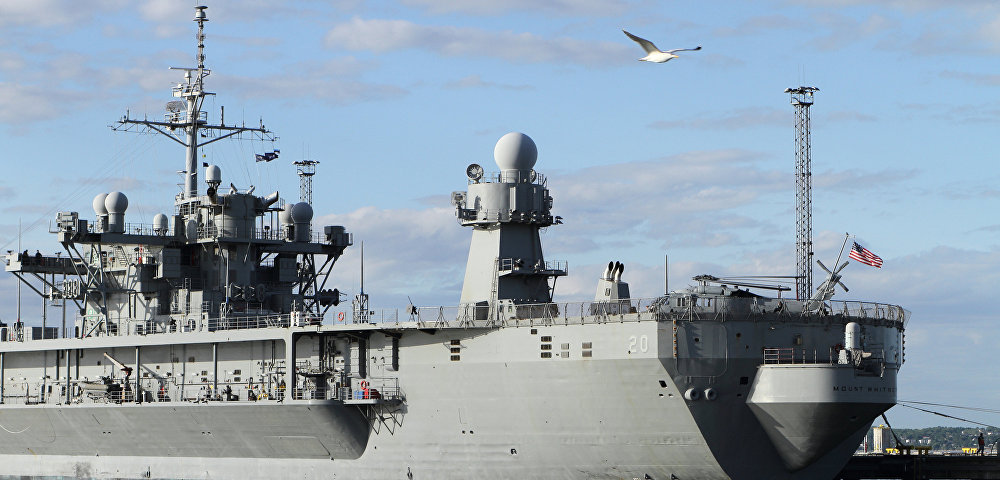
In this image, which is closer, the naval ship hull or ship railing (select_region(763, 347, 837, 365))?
the naval ship hull

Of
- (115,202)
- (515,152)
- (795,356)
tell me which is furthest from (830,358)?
(115,202)

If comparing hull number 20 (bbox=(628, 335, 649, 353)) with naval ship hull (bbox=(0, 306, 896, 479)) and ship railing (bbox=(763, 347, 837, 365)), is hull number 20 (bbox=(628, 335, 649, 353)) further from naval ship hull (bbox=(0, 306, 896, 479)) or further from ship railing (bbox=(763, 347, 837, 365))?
ship railing (bbox=(763, 347, 837, 365))

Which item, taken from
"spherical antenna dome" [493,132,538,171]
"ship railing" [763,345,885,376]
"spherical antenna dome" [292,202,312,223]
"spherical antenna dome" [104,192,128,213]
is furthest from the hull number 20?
"spherical antenna dome" [104,192,128,213]

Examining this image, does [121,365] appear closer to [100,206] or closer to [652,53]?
[100,206]

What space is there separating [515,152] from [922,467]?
1770cm

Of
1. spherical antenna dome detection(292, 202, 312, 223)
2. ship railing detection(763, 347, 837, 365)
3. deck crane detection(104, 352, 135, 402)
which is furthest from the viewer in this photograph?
spherical antenna dome detection(292, 202, 312, 223)

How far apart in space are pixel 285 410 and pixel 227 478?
527 cm

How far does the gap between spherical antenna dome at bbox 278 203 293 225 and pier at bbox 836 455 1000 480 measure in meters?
24.1

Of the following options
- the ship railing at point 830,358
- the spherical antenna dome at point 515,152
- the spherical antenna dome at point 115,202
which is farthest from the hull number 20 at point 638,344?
the spherical antenna dome at point 115,202

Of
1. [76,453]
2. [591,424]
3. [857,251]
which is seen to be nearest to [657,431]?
[591,424]

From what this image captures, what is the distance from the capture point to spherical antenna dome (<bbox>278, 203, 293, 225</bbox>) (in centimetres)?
5468

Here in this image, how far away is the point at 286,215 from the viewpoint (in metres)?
55.1

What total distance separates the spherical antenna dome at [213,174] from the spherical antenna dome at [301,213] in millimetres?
3493

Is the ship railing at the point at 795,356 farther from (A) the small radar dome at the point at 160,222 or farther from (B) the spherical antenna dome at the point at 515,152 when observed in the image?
(A) the small radar dome at the point at 160,222
